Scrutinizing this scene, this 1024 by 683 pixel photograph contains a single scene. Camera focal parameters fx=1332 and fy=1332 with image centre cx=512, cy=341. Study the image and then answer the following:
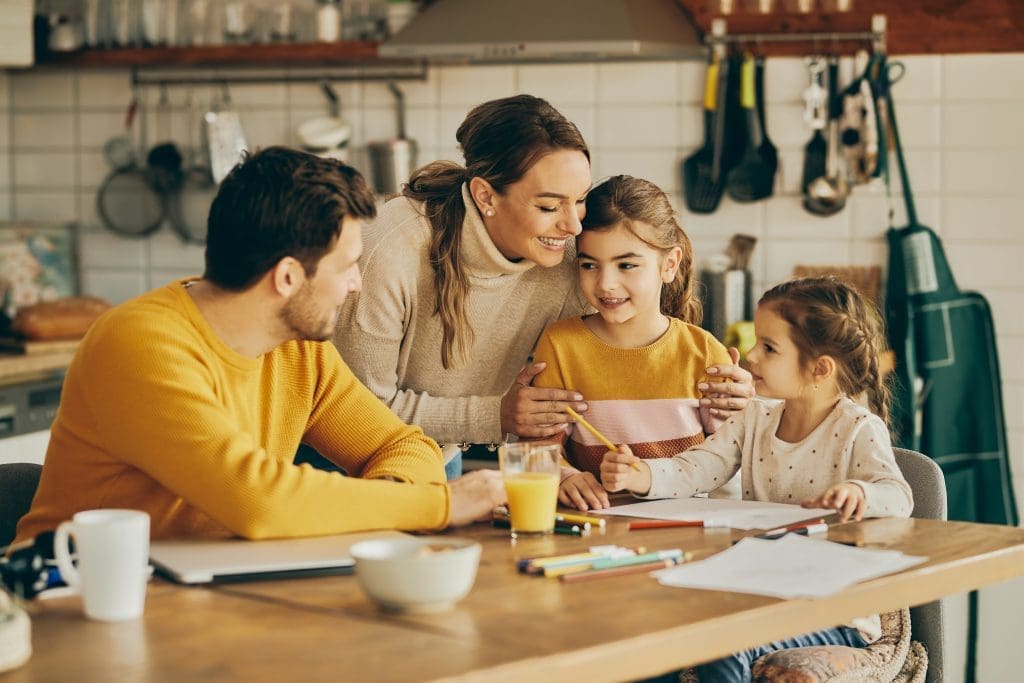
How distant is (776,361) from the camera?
2020mm

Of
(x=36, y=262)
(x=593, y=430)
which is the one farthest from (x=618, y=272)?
(x=36, y=262)

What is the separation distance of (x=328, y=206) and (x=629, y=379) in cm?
77

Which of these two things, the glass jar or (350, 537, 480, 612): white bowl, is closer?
(350, 537, 480, 612): white bowl

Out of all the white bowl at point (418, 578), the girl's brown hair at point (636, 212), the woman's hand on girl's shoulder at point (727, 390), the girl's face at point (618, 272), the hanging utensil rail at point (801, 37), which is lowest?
the white bowl at point (418, 578)

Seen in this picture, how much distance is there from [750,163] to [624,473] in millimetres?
1985

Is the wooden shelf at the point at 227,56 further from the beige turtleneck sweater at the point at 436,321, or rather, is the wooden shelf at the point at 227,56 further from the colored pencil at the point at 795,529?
the colored pencil at the point at 795,529

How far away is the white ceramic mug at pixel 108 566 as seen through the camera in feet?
4.22

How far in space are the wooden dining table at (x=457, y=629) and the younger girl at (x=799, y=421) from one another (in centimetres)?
37

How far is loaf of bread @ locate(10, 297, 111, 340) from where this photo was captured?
3.70 metres

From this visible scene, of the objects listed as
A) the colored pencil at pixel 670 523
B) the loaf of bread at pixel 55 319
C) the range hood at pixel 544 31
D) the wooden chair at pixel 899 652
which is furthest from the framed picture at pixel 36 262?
the wooden chair at pixel 899 652

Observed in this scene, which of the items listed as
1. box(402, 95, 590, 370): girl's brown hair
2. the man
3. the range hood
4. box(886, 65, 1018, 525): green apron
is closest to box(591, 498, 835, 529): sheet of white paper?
the man

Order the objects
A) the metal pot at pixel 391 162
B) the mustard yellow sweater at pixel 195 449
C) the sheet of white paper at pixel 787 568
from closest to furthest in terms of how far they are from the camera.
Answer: the sheet of white paper at pixel 787 568 < the mustard yellow sweater at pixel 195 449 < the metal pot at pixel 391 162

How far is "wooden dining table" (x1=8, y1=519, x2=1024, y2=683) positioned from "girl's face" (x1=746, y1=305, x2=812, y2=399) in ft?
1.53

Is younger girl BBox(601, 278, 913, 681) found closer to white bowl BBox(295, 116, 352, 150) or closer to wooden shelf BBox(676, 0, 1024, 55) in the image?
wooden shelf BBox(676, 0, 1024, 55)
